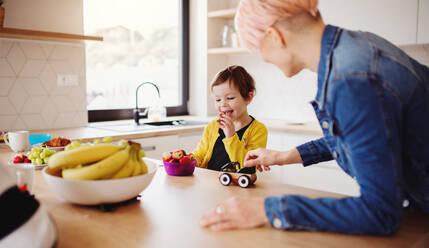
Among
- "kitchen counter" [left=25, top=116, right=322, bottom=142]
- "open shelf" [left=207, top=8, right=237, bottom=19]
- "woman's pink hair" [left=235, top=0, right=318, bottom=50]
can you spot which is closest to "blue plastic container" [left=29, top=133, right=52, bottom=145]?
"kitchen counter" [left=25, top=116, right=322, bottom=142]

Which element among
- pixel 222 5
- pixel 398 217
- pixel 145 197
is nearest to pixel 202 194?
pixel 145 197

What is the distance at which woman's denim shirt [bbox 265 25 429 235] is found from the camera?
2.62 feet

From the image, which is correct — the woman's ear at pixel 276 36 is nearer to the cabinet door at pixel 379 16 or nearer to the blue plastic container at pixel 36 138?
the blue plastic container at pixel 36 138

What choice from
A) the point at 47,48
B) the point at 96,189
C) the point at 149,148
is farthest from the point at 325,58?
the point at 47,48

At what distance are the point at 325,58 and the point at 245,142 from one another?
1197mm

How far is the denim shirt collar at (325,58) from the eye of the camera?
878mm

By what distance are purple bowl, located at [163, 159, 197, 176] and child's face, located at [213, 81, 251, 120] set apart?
758 mm

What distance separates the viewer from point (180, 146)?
120 inches

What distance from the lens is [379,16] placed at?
2945mm

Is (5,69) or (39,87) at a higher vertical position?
→ (5,69)

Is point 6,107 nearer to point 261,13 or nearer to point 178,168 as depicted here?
point 178,168

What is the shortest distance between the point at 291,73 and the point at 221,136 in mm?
1104

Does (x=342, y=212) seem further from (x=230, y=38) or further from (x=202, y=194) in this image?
(x=230, y=38)

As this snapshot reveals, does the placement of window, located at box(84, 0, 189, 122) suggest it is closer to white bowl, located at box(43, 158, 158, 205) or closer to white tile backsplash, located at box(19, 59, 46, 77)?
white tile backsplash, located at box(19, 59, 46, 77)
